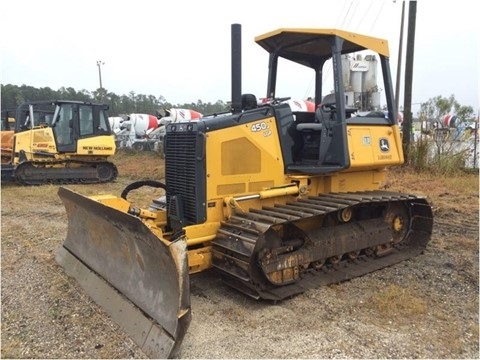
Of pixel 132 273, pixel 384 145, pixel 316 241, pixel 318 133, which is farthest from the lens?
pixel 384 145

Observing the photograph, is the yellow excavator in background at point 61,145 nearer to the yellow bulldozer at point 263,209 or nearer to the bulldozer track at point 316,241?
the yellow bulldozer at point 263,209

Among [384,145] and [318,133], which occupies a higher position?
[318,133]

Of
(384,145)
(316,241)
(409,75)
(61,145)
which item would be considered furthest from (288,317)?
(409,75)

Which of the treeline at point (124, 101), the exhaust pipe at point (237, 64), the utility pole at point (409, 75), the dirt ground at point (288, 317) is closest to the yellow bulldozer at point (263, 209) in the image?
the exhaust pipe at point (237, 64)

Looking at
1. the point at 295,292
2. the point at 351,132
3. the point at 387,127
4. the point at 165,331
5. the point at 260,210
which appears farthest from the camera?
the point at 387,127

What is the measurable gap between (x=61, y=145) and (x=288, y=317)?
432 inches

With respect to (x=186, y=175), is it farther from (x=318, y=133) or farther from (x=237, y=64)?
(x=318, y=133)

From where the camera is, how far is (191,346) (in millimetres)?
3607

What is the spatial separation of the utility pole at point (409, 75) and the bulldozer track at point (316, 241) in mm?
7987

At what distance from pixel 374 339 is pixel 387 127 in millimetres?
3133

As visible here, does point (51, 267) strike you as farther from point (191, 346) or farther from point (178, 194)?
point (191, 346)

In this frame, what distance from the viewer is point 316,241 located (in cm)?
502

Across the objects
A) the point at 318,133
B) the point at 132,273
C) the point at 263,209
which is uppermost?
the point at 318,133

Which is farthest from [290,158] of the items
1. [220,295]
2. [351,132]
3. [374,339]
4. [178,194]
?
[374,339]
